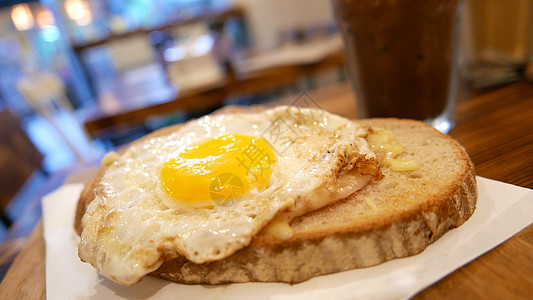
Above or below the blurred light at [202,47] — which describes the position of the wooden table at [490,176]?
below

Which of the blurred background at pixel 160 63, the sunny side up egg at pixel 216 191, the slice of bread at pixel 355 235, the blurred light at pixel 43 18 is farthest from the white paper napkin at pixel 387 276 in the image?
the blurred light at pixel 43 18

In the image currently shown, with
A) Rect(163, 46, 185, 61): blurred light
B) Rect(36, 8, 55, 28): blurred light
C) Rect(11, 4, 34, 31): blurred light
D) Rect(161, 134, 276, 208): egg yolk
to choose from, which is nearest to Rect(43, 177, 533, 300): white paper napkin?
Rect(161, 134, 276, 208): egg yolk

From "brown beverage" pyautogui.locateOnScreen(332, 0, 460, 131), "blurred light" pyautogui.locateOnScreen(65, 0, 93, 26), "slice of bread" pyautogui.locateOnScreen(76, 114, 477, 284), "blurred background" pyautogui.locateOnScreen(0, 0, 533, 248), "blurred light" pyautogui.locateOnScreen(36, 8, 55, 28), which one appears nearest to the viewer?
"slice of bread" pyautogui.locateOnScreen(76, 114, 477, 284)

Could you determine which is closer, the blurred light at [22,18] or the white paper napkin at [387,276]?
the white paper napkin at [387,276]

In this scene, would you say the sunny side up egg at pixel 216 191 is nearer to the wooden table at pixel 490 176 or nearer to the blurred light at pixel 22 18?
the wooden table at pixel 490 176

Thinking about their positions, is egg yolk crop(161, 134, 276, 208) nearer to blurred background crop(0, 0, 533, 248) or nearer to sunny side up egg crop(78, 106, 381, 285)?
sunny side up egg crop(78, 106, 381, 285)

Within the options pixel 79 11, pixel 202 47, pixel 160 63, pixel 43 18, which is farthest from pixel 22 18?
pixel 202 47

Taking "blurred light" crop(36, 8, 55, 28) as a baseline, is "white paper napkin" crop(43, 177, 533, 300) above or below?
below
